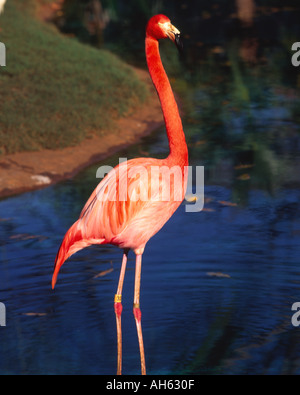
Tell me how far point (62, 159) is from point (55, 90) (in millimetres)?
2254

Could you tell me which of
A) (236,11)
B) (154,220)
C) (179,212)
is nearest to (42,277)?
(154,220)

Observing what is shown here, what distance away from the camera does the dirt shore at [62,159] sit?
8.65 meters

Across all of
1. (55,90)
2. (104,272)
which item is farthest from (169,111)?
(55,90)

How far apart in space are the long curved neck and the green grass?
4.98 m

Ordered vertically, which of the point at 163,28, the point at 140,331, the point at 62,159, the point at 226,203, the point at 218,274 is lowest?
the point at 140,331

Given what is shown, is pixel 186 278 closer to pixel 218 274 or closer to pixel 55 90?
pixel 218 274

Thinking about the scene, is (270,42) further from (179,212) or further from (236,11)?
(179,212)

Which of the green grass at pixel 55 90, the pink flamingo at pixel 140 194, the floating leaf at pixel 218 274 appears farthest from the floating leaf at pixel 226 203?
the pink flamingo at pixel 140 194

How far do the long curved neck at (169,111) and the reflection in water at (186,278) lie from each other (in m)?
1.08

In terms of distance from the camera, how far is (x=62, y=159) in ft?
30.9

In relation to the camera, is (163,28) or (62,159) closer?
(163,28)

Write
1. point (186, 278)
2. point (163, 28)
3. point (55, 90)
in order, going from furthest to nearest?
point (55, 90), point (186, 278), point (163, 28)

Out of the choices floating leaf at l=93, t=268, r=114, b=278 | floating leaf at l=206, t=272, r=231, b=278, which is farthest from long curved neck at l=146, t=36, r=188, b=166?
floating leaf at l=93, t=268, r=114, b=278

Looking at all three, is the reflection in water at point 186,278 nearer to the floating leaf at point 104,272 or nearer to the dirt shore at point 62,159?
the floating leaf at point 104,272
